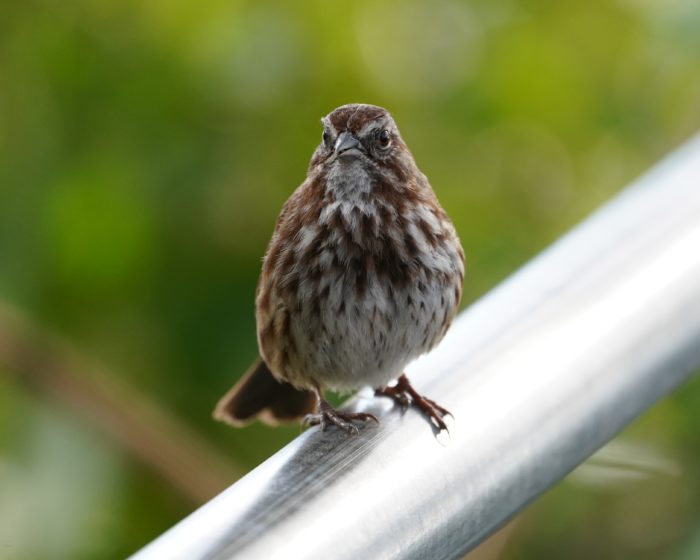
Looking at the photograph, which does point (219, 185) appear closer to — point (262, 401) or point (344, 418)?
point (262, 401)

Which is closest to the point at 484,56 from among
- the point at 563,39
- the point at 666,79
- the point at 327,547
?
the point at 563,39

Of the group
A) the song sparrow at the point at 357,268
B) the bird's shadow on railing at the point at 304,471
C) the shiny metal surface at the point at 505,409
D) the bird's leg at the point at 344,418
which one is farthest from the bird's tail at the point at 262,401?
the bird's shadow on railing at the point at 304,471

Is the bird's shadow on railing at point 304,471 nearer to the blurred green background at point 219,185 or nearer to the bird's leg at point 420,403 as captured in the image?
the bird's leg at point 420,403

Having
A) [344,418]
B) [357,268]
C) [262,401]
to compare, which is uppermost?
[344,418]

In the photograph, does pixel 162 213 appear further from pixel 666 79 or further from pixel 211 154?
pixel 666 79

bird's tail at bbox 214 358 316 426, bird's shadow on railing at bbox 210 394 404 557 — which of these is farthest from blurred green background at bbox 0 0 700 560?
bird's shadow on railing at bbox 210 394 404 557

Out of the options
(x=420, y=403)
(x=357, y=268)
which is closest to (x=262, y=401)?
(x=357, y=268)
